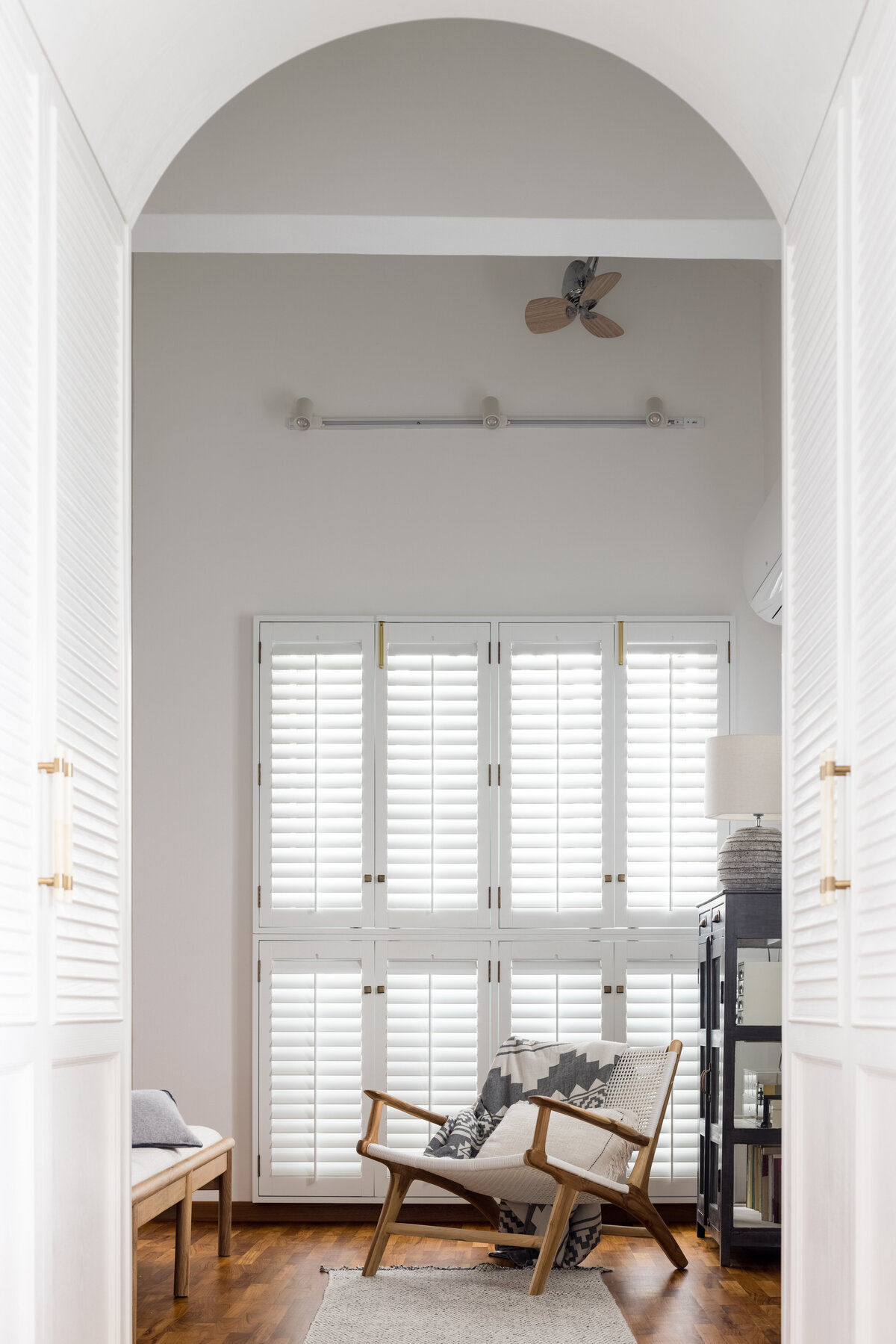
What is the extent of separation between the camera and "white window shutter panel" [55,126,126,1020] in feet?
6.41

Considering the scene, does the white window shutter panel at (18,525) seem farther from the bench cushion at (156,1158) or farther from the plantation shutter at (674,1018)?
the plantation shutter at (674,1018)

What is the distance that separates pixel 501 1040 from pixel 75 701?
355 cm

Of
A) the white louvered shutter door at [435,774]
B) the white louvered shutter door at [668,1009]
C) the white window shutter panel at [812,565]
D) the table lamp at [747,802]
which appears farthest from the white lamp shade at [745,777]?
the white window shutter panel at [812,565]

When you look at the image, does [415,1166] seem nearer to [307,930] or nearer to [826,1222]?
[307,930]

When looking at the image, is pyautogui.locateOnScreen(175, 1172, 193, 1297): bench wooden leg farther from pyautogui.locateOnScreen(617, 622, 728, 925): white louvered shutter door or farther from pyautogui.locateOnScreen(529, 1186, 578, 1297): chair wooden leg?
pyautogui.locateOnScreen(617, 622, 728, 925): white louvered shutter door

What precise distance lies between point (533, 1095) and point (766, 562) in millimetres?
2026

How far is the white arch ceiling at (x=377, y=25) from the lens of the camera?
1944 mm

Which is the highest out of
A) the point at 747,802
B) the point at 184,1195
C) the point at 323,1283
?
the point at 747,802

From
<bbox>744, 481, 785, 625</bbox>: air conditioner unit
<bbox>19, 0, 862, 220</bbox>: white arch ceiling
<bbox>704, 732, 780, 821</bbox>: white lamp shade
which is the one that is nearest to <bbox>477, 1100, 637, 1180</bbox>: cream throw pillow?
<bbox>704, 732, 780, 821</bbox>: white lamp shade

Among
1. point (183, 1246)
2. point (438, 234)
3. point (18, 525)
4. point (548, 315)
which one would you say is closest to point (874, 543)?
point (18, 525)

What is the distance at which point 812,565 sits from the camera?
2137mm

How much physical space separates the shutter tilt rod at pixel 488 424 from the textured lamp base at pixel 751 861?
1863mm

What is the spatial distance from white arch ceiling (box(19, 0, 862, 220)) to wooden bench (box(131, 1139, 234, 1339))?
2559 millimetres

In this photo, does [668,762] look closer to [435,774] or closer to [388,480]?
[435,774]
